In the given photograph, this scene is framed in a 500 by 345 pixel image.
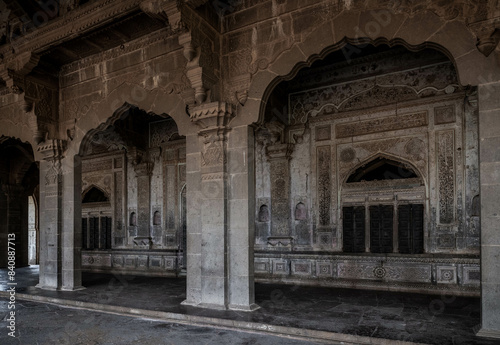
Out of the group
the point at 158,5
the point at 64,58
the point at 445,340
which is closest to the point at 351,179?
the point at 445,340

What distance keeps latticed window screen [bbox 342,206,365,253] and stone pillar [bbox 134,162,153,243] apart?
5700 mm

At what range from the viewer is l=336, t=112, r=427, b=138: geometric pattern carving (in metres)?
7.82

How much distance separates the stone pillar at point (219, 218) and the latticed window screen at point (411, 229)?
3437 millimetres

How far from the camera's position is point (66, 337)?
202 inches

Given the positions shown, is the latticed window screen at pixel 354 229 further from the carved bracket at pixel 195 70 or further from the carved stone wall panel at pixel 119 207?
the carved stone wall panel at pixel 119 207

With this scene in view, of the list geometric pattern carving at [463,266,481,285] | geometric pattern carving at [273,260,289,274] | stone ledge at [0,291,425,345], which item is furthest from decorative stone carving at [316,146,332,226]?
stone ledge at [0,291,425,345]

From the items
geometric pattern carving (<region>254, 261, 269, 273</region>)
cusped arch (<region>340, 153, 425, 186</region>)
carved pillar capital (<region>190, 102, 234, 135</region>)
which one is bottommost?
geometric pattern carving (<region>254, 261, 269, 273</region>)

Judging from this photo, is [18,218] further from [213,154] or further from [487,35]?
[487,35]

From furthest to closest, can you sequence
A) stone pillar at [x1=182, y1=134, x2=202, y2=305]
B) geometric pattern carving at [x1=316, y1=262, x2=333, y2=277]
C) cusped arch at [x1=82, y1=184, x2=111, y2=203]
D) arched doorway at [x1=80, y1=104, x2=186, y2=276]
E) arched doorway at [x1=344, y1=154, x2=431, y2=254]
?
cusped arch at [x1=82, y1=184, x2=111, y2=203] → arched doorway at [x1=80, y1=104, x2=186, y2=276] → geometric pattern carving at [x1=316, y1=262, x2=333, y2=277] → arched doorway at [x1=344, y1=154, x2=431, y2=254] → stone pillar at [x1=182, y1=134, x2=202, y2=305]

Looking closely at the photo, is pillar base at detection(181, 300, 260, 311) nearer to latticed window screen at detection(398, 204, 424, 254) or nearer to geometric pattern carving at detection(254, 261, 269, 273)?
geometric pattern carving at detection(254, 261, 269, 273)

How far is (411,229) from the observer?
308 inches

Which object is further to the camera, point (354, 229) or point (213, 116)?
point (354, 229)

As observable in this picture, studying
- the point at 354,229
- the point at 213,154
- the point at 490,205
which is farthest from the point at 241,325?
the point at 354,229

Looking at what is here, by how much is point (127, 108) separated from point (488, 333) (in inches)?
264
